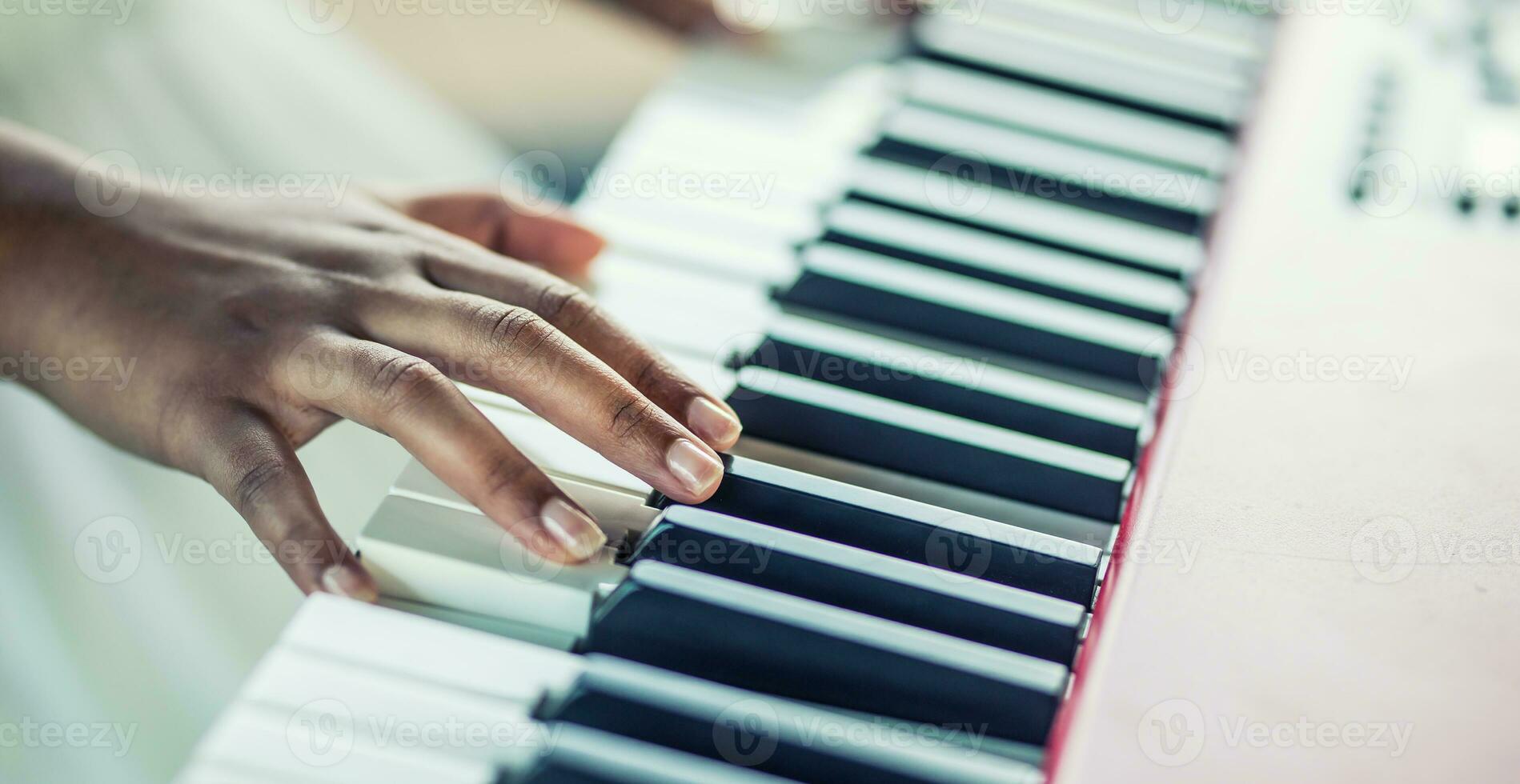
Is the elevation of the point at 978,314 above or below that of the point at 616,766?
above

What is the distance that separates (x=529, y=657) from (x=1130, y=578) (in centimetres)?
39

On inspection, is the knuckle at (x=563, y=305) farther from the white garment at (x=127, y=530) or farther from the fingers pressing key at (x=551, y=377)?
the white garment at (x=127, y=530)

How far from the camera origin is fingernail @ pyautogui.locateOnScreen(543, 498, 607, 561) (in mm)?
754

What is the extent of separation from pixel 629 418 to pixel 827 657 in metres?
0.23

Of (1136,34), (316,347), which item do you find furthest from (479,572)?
(1136,34)

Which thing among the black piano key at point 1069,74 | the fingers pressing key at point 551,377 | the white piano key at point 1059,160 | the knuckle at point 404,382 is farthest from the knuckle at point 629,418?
the black piano key at point 1069,74

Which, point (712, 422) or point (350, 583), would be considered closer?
point (350, 583)

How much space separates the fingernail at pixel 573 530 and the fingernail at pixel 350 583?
115 mm

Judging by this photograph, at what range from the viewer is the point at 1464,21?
1324 mm

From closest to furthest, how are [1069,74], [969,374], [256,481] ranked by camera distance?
[256,481] → [969,374] → [1069,74]

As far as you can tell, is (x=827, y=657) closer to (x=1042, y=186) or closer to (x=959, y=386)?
(x=959, y=386)

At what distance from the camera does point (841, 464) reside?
86 cm

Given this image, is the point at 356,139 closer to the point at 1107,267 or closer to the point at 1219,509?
the point at 1107,267

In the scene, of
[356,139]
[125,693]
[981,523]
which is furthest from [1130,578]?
[356,139]
